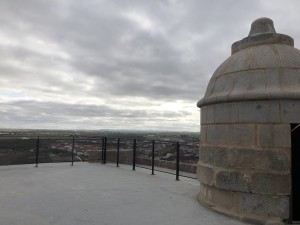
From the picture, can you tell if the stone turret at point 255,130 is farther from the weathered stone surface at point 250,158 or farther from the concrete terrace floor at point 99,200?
the concrete terrace floor at point 99,200

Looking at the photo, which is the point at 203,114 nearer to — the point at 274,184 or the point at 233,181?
the point at 233,181

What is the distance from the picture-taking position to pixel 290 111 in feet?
18.4

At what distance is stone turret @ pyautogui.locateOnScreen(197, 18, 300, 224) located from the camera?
559 cm

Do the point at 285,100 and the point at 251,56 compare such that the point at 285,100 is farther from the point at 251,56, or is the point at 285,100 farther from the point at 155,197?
the point at 155,197

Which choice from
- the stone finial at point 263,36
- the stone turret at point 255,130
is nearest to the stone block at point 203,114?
the stone turret at point 255,130

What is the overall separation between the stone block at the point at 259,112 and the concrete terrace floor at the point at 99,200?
1962 millimetres

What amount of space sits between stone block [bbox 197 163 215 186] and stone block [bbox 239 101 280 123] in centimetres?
134

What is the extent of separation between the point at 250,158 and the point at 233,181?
58cm

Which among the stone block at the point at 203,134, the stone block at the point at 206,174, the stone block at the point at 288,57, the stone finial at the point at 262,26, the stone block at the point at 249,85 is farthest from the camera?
the stone block at the point at 203,134

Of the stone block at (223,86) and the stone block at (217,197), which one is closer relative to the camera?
the stone block at (217,197)

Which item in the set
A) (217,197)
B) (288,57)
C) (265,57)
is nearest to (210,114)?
(265,57)

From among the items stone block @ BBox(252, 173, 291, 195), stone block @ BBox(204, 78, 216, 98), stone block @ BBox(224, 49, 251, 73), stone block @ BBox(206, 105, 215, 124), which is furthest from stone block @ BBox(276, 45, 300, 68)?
stone block @ BBox(252, 173, 291, 195)

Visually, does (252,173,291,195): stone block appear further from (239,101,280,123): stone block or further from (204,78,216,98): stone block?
(204,78,216,98): stone block

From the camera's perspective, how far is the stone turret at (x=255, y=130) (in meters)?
5.59
